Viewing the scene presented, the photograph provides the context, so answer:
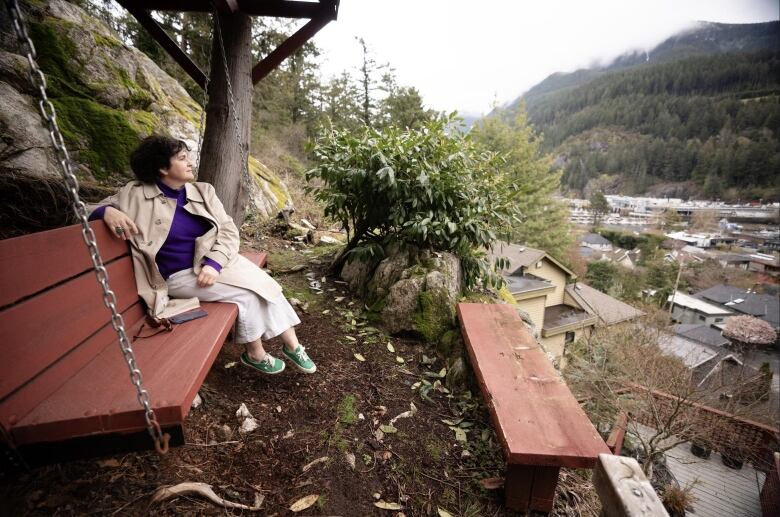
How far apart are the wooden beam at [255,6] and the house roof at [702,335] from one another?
90.7 ft

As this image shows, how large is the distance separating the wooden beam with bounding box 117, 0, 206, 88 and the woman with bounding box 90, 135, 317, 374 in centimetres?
188

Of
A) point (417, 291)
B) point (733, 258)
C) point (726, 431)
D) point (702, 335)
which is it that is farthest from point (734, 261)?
point (417, 291)

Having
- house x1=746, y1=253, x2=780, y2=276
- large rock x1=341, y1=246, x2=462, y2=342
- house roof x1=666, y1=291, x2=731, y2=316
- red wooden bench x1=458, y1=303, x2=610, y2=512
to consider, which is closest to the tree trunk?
large rock x1=341, y1=246, x2=462, y2=342

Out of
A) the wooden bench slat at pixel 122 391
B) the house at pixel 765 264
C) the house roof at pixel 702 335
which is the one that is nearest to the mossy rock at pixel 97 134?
the wooden bench slat at pixel 122 391

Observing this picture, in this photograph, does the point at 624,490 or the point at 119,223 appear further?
the point at 119,223

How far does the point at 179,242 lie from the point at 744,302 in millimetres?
45247

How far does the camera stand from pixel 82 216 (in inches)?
45.4

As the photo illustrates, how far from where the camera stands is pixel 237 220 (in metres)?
3.81

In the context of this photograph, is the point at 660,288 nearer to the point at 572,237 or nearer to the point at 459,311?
the point at 572,237

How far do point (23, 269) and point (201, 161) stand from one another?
2.57 m

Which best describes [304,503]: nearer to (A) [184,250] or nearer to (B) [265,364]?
(B) [265,364]

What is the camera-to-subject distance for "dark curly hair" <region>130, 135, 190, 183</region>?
2.10m

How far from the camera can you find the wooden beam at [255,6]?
330cm

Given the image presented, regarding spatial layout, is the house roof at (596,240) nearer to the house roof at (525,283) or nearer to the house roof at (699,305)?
the house roof at (699,305)
